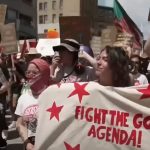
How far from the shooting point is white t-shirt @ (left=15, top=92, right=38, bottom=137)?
14.2 ft

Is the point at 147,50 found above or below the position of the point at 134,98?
above

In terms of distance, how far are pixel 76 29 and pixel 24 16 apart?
72660 mm

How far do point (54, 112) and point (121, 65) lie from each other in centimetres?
50

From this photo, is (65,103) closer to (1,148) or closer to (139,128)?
(139,128)

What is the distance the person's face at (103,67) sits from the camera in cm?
370

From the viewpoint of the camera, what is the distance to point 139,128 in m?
3.46

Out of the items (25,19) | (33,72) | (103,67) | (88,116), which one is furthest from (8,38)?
→ (25,19)

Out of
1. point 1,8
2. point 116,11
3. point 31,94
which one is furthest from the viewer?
point 1,8

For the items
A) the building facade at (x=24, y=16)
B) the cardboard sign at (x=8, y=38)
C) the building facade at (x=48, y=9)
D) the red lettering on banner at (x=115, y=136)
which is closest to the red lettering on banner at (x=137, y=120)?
the red lettering on banner at (x=115, y=136)

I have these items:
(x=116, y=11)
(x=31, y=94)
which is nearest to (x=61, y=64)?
(x=31, y=94)

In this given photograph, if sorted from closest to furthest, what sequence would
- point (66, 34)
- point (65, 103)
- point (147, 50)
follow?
point (147, 50) < point (65, 103) < point (66, 34)

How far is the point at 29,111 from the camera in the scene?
4.37 metres

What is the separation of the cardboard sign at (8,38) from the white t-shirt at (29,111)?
4.56 m

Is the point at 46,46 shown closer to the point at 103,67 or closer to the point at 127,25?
the point at 127,25
